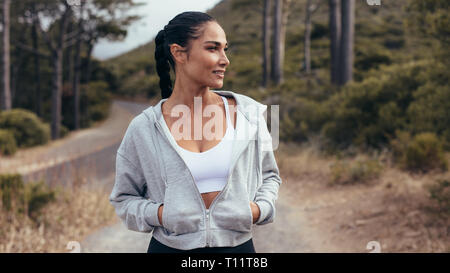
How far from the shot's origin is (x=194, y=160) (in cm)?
187

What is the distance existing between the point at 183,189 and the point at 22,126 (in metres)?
17.0

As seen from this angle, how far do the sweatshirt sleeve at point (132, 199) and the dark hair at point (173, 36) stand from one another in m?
0.38

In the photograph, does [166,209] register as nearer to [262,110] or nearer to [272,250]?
[262,110]

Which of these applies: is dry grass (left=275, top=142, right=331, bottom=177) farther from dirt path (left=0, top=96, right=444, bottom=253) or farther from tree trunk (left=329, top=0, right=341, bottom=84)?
tree trunk (left=329, top=0, right=341, bottom=84)

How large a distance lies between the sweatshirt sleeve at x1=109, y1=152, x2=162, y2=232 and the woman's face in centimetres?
50

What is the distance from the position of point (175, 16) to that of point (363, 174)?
6.77m

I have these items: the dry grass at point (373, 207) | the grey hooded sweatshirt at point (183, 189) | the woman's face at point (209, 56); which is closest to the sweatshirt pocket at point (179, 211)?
the grey hooded sweatshirt at point (183, 189)

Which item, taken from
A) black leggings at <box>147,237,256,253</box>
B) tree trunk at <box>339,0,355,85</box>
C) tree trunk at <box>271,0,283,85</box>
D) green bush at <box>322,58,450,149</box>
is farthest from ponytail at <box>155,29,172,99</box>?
tree trunk at <box>271,0,283,85</box>

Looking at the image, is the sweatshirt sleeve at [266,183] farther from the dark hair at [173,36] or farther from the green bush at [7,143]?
the green bush at [7,143]

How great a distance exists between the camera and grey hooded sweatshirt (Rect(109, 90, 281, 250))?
1880 mm

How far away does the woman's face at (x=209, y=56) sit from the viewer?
1.87m

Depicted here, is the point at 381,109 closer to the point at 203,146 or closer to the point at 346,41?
the point at 346,41

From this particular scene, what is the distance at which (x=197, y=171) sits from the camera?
187 cm
